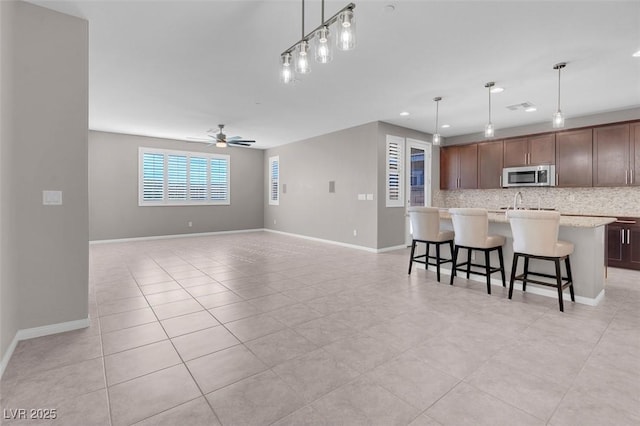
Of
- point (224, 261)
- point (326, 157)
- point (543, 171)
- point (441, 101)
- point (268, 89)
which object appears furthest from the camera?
point (326, 157)

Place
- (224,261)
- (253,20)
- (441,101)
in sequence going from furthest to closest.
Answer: (224,261)
(441,101)
(253,20)

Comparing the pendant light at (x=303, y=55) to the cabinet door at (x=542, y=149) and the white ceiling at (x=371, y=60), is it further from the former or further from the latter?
the cabinet door at (x=542, y=149)

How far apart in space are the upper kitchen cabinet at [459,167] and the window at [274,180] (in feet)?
15.9

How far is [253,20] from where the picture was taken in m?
2.80

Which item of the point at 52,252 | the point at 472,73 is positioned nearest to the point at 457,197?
the point at 472,73

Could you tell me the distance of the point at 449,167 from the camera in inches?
303

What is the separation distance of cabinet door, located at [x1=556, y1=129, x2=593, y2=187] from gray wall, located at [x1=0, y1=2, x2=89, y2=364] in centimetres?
752

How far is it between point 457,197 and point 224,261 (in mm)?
5958

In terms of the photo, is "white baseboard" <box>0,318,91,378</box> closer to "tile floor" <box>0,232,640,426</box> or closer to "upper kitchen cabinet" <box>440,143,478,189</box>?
"tile floor" <box>0,232,640,426</box>

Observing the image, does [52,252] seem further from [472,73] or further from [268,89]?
[472,73]

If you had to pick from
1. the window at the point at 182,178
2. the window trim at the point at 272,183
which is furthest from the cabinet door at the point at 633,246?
the window at the point at 182,178

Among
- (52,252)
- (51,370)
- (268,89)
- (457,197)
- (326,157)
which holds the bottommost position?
(51,370)

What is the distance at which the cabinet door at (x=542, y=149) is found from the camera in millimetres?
5957

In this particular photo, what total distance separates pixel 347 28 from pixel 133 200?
7.93 m
